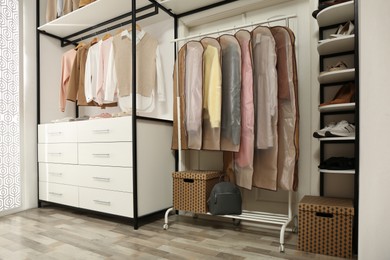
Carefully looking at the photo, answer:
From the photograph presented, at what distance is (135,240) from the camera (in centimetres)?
175

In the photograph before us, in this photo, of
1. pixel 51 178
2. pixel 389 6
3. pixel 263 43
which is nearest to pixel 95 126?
pixel 51 178

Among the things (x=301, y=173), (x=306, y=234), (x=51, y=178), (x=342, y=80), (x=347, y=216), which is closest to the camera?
(x=347, y=216)

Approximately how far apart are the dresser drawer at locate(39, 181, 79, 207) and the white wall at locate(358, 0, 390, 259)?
7.06 feet

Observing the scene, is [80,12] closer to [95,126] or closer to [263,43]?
[95,126]

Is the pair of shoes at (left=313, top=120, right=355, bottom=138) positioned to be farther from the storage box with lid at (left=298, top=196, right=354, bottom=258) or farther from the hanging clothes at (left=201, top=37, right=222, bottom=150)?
the hanging clothes at (left=201, top=37, right=222, bottom=150)

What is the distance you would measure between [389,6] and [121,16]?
7.04 ft

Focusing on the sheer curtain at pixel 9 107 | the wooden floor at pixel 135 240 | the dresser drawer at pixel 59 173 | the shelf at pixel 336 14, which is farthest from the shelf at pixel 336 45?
the sheer curtain at pixel 9 107

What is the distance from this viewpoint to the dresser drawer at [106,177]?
199 centimetres

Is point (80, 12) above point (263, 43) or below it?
above

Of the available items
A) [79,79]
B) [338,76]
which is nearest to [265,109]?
[338,76]

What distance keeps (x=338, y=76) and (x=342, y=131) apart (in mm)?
343

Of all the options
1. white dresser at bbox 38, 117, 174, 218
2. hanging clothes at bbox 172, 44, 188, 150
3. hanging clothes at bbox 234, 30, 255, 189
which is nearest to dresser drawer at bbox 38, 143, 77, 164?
white dresser at bbox 38, 117, 174, 218

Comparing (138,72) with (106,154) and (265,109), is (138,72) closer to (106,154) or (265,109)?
(106,154)

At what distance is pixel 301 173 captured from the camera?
6.22 ft
